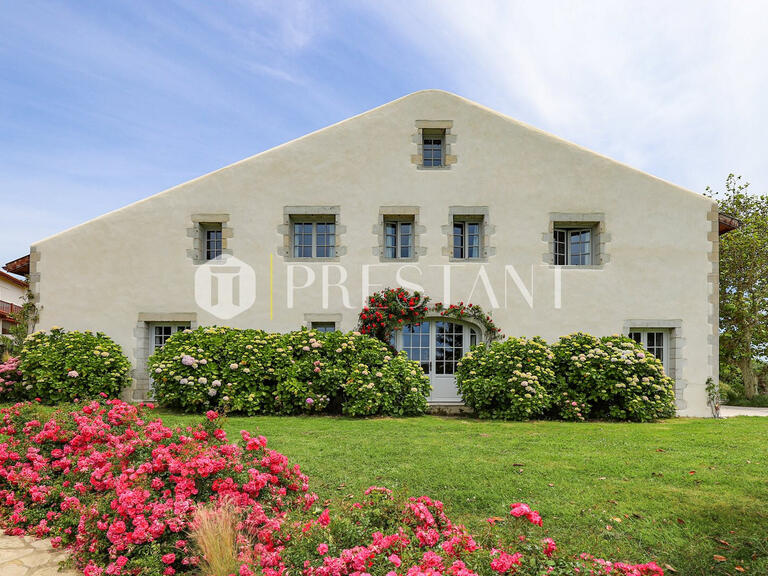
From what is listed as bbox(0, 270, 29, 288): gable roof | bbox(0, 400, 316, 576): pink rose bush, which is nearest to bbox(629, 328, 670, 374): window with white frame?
bbox(0, 400, 316, 576): pink rose bush

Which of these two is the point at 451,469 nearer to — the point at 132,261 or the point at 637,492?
the point at 637,492

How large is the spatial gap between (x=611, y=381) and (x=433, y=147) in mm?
6674

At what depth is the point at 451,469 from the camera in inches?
186

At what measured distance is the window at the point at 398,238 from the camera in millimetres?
10180

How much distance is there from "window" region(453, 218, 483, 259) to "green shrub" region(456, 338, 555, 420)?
93.3 inches

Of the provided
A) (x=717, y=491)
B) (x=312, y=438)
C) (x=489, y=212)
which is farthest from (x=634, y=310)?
(x=312, y=438)

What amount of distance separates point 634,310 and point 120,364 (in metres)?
11.8

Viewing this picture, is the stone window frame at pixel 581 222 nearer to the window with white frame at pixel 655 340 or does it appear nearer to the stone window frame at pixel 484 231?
the stone window frame at pixel 484 231

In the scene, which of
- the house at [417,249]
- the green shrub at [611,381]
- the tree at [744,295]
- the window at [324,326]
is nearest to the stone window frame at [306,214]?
the house at [417,249]

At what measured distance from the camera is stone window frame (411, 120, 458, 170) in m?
10.1

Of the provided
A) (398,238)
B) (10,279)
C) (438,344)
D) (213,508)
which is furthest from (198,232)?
(10,279)

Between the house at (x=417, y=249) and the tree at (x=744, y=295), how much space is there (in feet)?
18.3

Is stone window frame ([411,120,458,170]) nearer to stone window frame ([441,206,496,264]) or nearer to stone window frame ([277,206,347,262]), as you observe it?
stone window frame ([441,206,496,264])

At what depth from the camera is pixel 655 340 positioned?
395 inches
